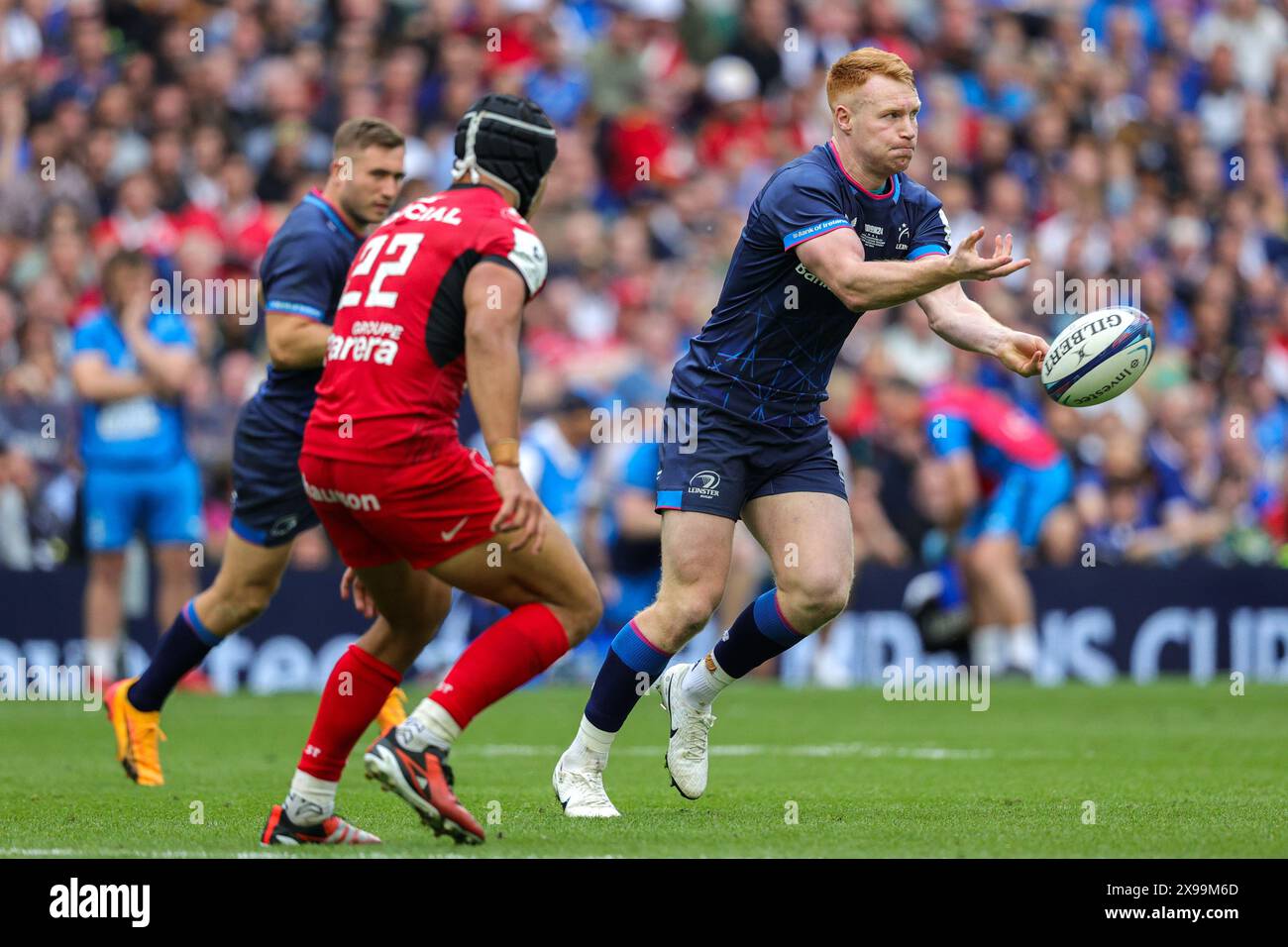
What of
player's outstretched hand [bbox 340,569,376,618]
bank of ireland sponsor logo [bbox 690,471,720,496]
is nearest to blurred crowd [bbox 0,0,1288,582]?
bank of ireland sponsor logo [bbox 690,471,720,496]

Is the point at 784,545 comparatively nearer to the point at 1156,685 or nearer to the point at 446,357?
the point at 446,357

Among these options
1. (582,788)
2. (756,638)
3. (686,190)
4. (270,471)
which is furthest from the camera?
(686,190)

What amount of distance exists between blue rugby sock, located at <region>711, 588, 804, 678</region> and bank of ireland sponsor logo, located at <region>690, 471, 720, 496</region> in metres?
0.51

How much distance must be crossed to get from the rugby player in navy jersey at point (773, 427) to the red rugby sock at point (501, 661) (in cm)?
117

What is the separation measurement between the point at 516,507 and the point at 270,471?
10.5 ft

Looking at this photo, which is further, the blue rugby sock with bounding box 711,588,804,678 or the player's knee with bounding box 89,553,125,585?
the player's knee with bounding box 89,553,125,585

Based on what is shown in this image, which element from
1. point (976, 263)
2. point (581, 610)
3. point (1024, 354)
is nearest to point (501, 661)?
point (581, 610)

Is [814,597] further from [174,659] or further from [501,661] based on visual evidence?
[174,659]

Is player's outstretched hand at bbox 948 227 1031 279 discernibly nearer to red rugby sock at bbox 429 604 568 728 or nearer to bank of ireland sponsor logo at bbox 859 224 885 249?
bank of ireland sponsor logo at bbox 859 224 885 249

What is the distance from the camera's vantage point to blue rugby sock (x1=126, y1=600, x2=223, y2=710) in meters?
8.64

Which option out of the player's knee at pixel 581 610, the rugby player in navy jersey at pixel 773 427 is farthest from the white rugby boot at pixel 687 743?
the player's knee at pixel 581 610

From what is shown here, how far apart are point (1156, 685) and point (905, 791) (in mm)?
7081

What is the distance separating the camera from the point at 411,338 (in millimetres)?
5996

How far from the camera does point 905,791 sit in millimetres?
8023
